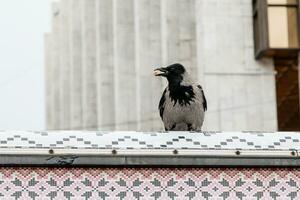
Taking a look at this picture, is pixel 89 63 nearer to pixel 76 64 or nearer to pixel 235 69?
pixel 76 64

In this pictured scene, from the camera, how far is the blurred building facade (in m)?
31.5

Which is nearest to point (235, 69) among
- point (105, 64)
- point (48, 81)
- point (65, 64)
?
point (105, 64)

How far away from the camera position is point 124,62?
138 ft

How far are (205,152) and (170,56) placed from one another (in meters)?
31.5

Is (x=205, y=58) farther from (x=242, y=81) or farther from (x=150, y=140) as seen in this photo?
(x=150, y=140)

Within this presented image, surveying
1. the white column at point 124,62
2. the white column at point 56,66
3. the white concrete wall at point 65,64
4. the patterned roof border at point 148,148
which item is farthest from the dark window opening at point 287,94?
the white column at point 56,66

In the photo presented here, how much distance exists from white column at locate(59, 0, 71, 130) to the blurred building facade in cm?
464

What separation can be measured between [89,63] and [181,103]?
4700 cm

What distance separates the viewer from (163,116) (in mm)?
5457

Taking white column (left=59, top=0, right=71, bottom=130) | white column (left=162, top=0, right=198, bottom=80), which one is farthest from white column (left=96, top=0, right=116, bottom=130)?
white column (left=59, top=0, right=71, bottom=130)

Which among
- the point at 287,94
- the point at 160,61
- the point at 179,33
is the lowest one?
the point at 287,94

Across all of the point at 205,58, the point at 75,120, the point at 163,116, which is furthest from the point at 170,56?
the point at 163,116

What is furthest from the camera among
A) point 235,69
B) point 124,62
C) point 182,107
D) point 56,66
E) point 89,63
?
point 56,66

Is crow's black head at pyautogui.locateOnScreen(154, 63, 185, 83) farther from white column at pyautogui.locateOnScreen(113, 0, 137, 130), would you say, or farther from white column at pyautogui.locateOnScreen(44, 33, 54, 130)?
white column at pyautogui.locateOnScreen(44, 33, 54, 130)
